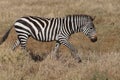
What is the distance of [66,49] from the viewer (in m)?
14.9

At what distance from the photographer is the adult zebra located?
11.8 metres

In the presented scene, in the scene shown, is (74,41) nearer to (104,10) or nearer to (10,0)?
(104,10)

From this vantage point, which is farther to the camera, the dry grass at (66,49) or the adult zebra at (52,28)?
the adult zebra at (52,28)

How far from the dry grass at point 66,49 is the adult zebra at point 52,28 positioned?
Answer: 0.56 m

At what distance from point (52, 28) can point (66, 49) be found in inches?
117

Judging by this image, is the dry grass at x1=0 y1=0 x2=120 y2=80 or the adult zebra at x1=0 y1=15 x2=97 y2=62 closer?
the dry grass at x1=0 y1=0 x2=120 y2=80

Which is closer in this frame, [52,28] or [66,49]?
[52,28]

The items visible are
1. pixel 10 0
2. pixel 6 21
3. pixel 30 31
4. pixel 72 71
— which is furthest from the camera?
pixel 10 0

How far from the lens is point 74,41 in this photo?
16.2 m

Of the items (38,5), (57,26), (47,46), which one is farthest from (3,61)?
(38,5)

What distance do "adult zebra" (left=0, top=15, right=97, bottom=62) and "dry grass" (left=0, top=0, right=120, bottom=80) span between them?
1.83 feet

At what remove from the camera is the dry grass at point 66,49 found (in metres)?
8.05

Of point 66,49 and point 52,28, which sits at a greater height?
point 52,28

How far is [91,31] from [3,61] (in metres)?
4.05
